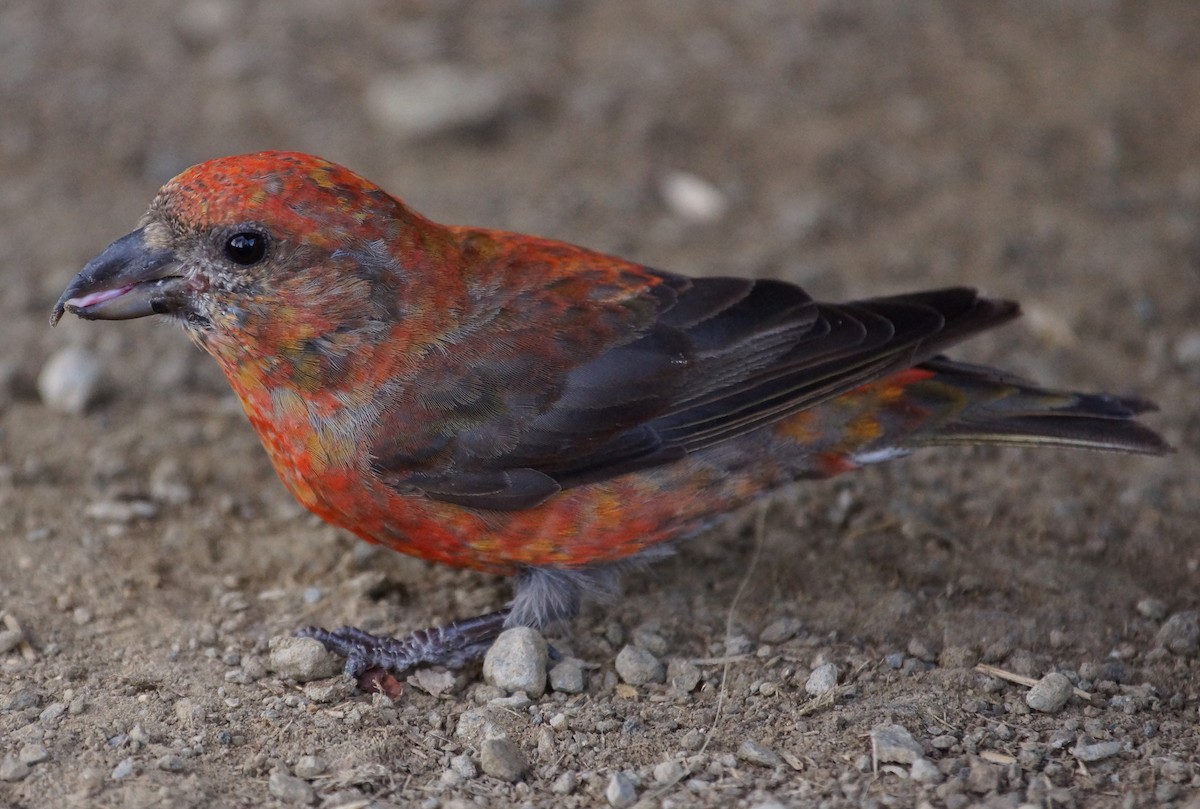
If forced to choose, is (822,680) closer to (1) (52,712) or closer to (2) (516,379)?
(2) (516,379)

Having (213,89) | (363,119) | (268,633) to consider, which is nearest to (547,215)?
(363,119)

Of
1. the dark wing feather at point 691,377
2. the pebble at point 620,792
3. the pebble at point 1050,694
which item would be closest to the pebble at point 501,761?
the pebble at point 620,792

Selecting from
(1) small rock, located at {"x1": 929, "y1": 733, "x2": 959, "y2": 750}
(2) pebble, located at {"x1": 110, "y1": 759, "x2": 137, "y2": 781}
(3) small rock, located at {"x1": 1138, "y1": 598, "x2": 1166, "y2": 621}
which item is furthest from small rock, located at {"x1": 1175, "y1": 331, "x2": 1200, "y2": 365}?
(2) pebble, located at {"x1": 110, "y1": 759, "x2": 137, "y2": 781}

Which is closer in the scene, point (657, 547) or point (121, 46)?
point (657, 547)

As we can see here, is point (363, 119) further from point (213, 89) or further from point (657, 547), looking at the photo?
point (657, 547)

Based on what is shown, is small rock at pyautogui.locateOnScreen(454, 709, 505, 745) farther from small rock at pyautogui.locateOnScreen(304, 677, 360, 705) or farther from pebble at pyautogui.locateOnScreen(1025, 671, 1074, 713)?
pebble at pyautogui.locateOnScreen(1025, 671, 1074, 713)

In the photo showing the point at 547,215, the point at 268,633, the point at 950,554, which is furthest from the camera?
the point at 547,215

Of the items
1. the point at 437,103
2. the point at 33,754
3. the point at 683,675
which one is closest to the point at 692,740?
the point at 683,675
